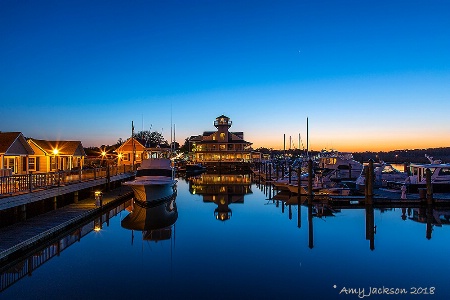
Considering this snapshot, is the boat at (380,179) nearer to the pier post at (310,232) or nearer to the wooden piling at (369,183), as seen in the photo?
the wooden piling at (369,183)

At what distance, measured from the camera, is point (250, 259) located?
18094 millimetres

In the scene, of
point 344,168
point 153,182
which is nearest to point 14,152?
point 153,182

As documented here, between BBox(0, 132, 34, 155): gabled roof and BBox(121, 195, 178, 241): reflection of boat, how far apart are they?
1107 cm

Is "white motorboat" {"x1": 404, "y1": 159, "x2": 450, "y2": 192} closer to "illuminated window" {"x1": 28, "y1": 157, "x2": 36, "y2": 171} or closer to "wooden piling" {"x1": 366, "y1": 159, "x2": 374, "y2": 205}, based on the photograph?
"wooden piling" {"x1": 366, "y1": 159, "x2": 374, "y2": 205}

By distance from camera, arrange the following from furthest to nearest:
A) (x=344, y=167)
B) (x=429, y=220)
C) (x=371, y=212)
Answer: (x=344, y=167) < (x=371, y=212) < (x=429, y=220)

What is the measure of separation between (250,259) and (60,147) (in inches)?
1339

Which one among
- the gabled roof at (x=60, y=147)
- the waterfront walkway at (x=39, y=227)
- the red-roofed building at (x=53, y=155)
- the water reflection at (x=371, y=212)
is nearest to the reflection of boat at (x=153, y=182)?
the waterfront walkway at (x=39, y=227)

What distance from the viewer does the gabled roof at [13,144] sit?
30.5 m

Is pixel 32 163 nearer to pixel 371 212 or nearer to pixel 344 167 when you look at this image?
pixel 371 212

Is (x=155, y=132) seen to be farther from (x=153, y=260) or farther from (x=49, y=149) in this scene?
(x=153, y=260)

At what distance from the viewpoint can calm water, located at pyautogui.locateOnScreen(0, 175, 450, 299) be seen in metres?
14.1

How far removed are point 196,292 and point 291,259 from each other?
6189 millimetres

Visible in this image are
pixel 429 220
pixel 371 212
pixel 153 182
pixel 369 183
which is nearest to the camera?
pixel 429 220

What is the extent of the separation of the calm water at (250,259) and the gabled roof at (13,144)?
10354mm
